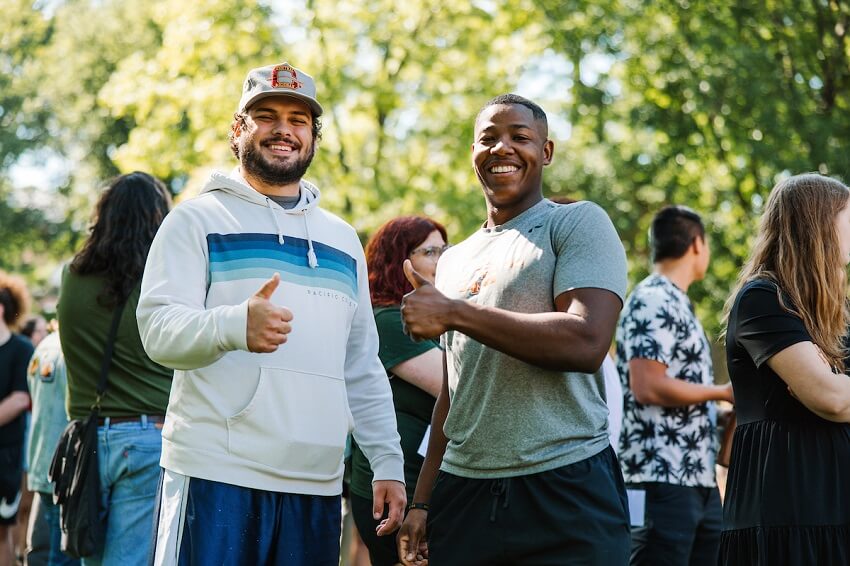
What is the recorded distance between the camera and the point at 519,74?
2066 cm

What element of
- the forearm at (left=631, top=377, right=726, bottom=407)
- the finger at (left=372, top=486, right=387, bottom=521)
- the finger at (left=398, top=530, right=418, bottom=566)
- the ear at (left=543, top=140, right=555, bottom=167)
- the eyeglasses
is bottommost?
the finger at (left=398, top=530, right=418, bottom=566)

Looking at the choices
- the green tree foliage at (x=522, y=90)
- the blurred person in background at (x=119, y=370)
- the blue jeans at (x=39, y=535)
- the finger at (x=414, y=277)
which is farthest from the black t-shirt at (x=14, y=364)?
the green tree foliage at (x=522, y=90)

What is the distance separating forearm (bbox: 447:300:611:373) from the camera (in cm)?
311

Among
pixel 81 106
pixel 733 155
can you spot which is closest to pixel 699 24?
pixel 733 155

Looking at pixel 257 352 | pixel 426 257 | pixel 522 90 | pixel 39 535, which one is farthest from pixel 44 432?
pixel 522 90

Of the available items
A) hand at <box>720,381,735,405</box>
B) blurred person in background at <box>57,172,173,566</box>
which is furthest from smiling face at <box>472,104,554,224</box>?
hand at <box>720,381,735,405</box>

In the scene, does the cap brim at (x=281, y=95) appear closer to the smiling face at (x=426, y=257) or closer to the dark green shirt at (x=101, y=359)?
the dark green shirt at (x=101, y=359)

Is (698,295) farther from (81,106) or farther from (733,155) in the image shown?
(81,106)

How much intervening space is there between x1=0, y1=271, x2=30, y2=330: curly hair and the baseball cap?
194 inches

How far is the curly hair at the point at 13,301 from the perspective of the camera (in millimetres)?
8094

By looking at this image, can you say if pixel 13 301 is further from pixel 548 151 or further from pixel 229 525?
pixel 548 151

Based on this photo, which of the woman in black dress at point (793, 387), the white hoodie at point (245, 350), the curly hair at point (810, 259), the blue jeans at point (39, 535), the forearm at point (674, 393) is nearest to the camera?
the white hoodie at point (245, 350)

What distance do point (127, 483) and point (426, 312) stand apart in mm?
2322

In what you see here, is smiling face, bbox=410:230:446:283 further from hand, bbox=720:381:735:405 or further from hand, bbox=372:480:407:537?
hand, bbox=372:480:407:537
